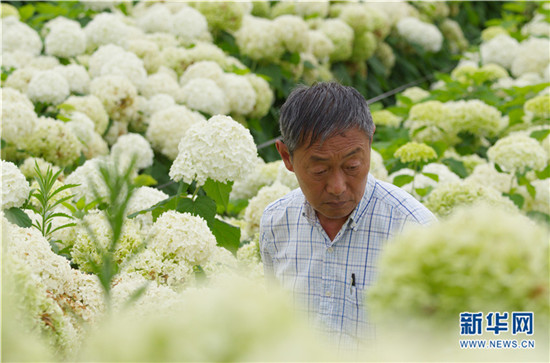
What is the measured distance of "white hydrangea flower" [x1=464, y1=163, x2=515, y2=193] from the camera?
3.19 meters

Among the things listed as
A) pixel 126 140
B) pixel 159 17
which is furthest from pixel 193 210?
pixel 159 17

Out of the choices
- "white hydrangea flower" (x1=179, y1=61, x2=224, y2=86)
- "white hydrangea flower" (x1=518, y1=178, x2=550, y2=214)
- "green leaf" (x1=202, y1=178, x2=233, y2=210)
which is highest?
"white hydrangea flower" (x1=179, y1=61, x2=224, y2=86)

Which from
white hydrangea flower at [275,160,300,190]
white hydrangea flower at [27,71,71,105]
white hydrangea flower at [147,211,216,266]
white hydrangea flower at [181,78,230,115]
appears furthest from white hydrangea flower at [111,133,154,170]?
white hydrangea flower at [147,211,216,266]

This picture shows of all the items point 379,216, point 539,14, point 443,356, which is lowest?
point 379,216

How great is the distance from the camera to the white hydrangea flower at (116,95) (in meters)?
3.55

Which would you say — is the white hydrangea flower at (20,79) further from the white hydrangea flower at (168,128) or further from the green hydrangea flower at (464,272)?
the green hydrangea flower at (464,272)

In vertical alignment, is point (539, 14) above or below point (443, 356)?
above

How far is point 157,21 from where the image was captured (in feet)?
16.4

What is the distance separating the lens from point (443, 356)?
0.57 meters

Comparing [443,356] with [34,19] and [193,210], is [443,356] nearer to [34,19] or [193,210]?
[193,210]

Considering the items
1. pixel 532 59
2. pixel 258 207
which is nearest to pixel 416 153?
pixel 258 207

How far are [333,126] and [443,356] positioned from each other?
0.96m

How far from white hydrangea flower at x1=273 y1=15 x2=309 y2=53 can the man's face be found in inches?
135

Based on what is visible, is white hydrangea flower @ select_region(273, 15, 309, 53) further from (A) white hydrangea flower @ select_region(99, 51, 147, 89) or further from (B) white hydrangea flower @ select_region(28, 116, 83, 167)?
(B) white hydrangea flower @ select_region(28, 116, 83, 167)
